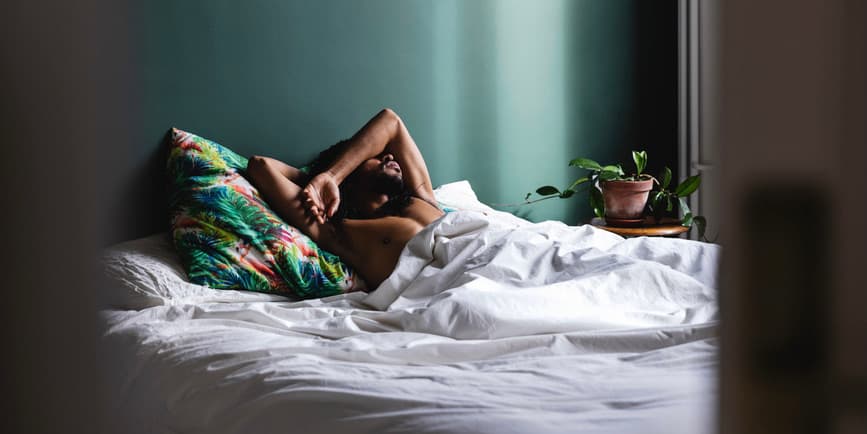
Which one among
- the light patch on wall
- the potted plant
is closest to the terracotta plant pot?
the potted plant

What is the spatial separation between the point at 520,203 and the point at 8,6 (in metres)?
3.22

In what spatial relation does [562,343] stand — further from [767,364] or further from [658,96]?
[658,96]

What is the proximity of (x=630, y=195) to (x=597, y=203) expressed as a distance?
189 mm

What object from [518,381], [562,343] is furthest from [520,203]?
[518,381]

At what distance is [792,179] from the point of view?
0.53 ft

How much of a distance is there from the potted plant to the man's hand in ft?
3.83

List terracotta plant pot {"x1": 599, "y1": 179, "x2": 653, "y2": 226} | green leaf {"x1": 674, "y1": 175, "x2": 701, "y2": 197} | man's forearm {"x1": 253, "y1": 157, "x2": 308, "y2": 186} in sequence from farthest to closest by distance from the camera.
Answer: green leaf {"x1": 674, "y1": 175, "x2": 701, "y2": 197} < terracotta plant pot {"x1": 599, "y1": 179, "x2": 653, "y2": 226} < man's forearm {"x1": 253, "y1": 157, "x2": 308, "y2": 186}

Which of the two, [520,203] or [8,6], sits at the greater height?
Result: [8,6]

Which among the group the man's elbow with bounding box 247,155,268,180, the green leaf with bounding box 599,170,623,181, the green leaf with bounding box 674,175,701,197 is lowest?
the green leaf with bounding box 674,175,701,197

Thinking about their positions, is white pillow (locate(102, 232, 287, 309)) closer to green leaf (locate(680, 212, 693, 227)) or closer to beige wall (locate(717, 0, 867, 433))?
green leaf (locate(680, 212, 693, 227))

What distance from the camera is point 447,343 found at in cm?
148

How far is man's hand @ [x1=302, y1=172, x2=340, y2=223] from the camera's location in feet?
7.67

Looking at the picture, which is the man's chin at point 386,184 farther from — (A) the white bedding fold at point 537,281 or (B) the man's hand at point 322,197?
(A) the white bedding fold at point 537,281

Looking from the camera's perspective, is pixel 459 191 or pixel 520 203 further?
pixel 520 203
